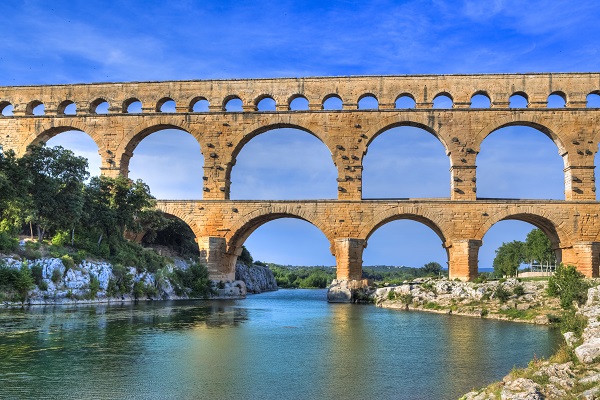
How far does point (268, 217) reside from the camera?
32.5 meters

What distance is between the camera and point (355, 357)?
11117 mm

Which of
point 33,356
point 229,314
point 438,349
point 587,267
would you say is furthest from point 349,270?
point 33,356

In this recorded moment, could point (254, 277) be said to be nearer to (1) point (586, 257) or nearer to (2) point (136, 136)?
(2) point (136, 136)

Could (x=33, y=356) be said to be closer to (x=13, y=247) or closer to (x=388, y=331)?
(x=388, y=331)

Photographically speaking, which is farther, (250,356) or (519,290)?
(519,290)

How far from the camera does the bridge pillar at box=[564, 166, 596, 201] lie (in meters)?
30.1

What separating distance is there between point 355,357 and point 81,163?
21.6 m

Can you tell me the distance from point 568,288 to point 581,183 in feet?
49.8

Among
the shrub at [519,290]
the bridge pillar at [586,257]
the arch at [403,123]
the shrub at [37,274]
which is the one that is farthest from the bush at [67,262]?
the bridge pillar at [586,257]

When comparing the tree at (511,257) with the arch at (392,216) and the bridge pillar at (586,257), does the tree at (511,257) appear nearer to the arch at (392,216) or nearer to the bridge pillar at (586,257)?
the bridge pillar at (586,257)

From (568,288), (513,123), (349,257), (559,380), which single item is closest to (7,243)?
(349,257)

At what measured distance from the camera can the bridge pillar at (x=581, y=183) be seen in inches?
1187

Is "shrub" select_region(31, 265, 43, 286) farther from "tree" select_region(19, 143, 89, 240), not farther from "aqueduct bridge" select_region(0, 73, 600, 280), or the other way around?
"aqueduct bridge" select_region(0, 73, 600, 280)

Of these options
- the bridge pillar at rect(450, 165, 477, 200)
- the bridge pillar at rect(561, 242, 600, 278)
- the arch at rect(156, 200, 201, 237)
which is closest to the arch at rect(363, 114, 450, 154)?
the bridge pillar at rect(450, 165, 477, 200)
